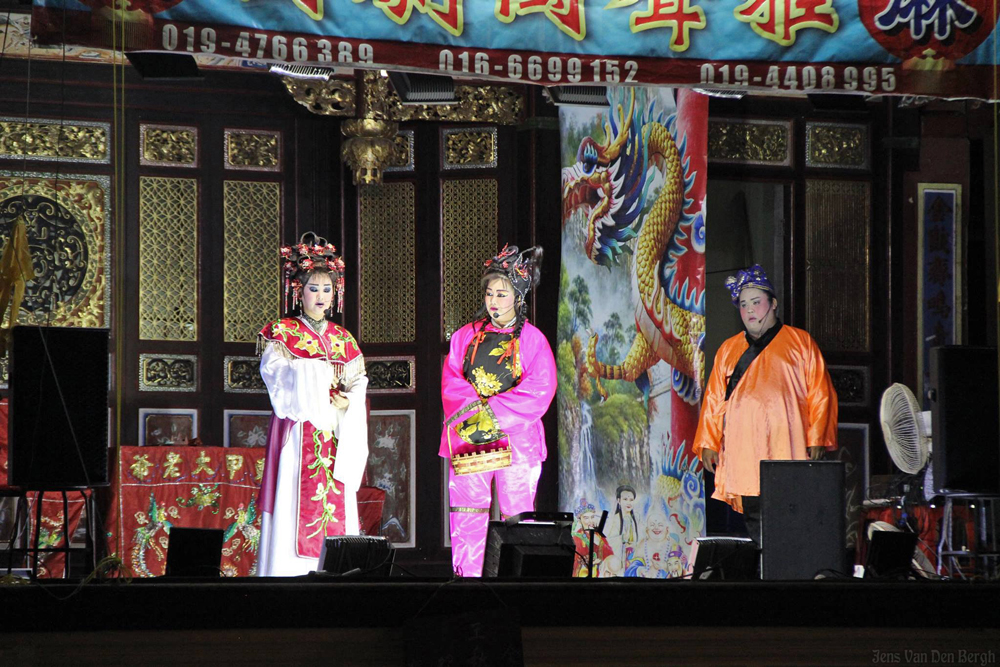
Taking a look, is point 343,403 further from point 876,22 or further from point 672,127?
point 876,22

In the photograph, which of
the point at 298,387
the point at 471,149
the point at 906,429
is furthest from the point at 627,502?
the point at 471,149

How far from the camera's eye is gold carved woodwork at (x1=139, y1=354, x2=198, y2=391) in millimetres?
7406

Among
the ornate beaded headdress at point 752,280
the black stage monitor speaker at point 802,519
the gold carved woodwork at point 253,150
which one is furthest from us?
the gold carved woodwork at point 253,150

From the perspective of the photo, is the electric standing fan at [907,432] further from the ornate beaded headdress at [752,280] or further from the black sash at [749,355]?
the ornate beaded headdress at [752,280]

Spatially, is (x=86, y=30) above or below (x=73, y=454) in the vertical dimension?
above

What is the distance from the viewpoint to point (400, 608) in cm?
255

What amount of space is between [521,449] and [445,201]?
→ 2041 mm

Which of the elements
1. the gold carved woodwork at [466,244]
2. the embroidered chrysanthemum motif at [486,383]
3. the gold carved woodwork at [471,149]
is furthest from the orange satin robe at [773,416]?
the gold carved woodwork at [471,149]

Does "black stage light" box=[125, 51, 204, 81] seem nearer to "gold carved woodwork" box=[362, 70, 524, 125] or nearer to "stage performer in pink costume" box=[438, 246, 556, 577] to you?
"stage performer in pink costume" box=[438, 246, 556, 577]

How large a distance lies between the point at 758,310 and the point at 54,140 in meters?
4.17

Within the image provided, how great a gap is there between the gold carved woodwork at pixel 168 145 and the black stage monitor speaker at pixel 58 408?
10.5 ft

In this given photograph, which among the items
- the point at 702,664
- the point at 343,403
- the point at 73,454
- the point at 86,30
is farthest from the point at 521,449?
the point at 702,664

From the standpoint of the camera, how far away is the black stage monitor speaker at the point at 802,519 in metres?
3.58

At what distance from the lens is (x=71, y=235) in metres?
7.45
